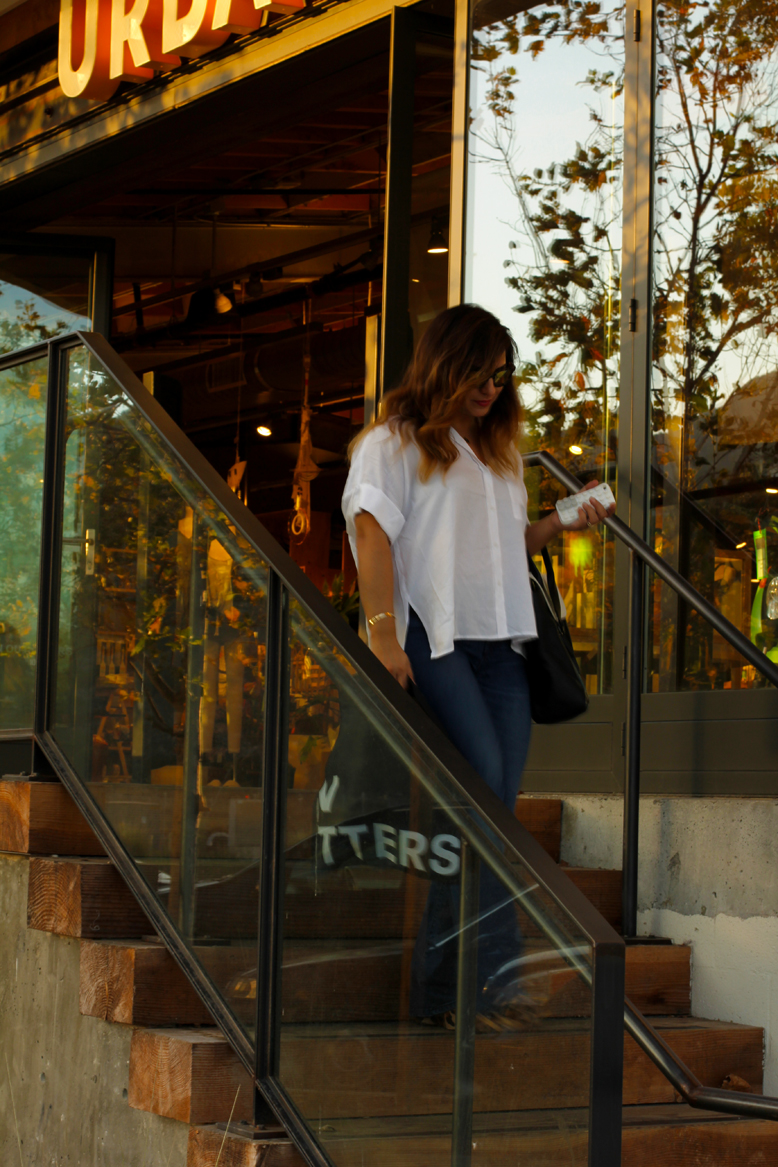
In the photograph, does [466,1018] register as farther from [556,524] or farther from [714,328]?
[714,328]

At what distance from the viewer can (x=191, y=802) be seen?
2.77m

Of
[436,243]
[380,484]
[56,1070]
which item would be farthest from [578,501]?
[436,243]

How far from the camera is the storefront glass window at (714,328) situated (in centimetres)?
410

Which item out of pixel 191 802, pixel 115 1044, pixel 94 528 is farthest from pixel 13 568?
pixel 115 1044

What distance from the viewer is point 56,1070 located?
3.04 meters

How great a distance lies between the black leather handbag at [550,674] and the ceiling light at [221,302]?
6416 mm

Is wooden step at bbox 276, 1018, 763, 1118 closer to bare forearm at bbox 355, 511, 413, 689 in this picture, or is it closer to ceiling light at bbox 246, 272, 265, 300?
bare forearm at bbox 355, 511, 413, 689

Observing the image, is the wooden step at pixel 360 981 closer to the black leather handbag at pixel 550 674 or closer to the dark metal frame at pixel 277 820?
the dark metal frame at pixel 277 820

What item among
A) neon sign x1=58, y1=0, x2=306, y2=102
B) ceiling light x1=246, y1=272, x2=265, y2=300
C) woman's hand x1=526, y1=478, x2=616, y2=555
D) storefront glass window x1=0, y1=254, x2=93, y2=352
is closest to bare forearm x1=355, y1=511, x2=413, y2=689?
woman's hand x1=526, y1=478, x2=616, y2=555

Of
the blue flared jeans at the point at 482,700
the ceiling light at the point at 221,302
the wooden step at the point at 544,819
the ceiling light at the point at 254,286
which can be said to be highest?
the ceiling light at the point at 254,286

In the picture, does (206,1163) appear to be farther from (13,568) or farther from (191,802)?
(13,568)

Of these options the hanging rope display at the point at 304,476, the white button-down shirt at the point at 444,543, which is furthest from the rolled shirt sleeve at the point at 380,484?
the hanging rope display at the point at 304,476

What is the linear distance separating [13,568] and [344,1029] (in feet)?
5.63

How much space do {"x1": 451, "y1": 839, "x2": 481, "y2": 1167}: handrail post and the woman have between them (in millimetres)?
597
